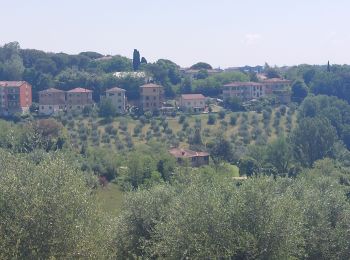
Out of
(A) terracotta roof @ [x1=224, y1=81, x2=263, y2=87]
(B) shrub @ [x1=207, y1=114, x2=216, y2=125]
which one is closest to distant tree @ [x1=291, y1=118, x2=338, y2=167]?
(B) shrub @ [x1=207, y1=114, x2=216, y2=125]

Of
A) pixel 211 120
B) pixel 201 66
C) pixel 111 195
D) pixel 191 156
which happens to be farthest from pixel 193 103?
pixel 201 66

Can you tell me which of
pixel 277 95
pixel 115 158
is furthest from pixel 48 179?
pixel 277 95

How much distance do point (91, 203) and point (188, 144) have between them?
117ft

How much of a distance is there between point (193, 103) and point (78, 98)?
13.0m

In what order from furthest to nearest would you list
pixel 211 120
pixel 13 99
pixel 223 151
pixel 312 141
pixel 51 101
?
pixel 51 101 → pixel 13 99 → pixel 211 120 → pixel 312 141 → pixel 223 151

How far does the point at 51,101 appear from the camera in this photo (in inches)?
2660

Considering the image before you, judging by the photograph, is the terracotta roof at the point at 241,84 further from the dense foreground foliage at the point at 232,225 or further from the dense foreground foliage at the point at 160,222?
the dense foreground foliage at the point at 160,222

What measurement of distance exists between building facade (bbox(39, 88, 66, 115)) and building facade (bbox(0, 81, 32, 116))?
72.1 inches

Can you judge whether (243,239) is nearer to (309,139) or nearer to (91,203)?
(91,203)

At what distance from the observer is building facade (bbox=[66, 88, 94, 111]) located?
68750 millimetres

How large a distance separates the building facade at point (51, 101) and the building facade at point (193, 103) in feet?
43.7

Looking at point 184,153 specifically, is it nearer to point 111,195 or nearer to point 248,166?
point 248,166

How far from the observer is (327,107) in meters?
66.1

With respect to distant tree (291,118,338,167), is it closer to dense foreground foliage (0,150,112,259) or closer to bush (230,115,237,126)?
bush (230,115,237,126)
